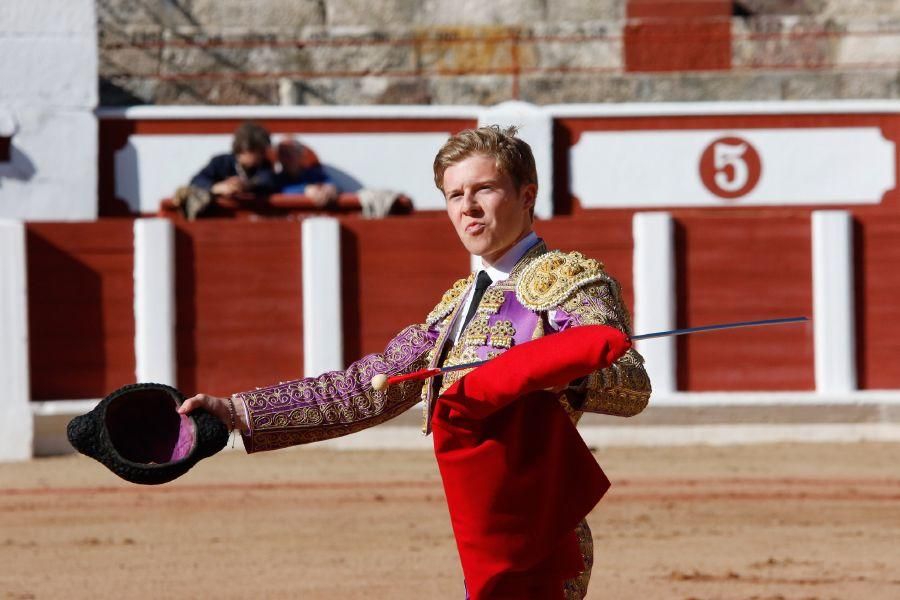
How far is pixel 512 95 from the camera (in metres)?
10.8

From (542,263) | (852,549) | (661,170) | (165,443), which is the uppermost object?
(661,170)

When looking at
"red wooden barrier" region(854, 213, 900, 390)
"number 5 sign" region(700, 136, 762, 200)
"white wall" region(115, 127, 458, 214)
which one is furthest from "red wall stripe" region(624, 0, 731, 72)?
"red wooden barrier" region(854, 213, 900, 390)

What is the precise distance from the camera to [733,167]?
10.2 metres

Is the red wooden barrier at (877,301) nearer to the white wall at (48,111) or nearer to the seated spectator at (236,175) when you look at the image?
the seated spectator at (236,175)

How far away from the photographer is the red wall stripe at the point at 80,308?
8.55m

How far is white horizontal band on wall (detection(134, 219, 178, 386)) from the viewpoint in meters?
8.60

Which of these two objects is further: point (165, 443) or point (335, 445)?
point (335, 445)

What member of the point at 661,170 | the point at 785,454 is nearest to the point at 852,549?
the point at 785,454

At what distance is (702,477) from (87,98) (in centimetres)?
459

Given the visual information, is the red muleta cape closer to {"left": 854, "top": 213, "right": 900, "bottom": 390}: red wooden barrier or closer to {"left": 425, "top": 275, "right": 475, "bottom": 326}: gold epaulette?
{"left": 425, "top": 275, "right": 475, "bottom": 326}: gold epaulette

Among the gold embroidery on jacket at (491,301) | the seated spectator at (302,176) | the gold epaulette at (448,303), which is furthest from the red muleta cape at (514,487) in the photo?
the seated spectator at (302,176)

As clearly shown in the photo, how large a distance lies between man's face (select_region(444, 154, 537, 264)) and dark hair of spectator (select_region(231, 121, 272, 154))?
21.3ft

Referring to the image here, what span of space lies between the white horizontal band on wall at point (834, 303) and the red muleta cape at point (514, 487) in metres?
6.64

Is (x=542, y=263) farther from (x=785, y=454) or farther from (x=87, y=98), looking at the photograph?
(x=87, y=98)
